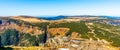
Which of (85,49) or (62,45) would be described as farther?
(62,45)

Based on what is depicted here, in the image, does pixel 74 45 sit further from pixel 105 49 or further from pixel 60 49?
pixel 105 49

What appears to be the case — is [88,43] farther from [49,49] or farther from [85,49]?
[49,49]

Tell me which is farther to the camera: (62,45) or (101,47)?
(62,45)

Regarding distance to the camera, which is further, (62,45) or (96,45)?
(62,45)

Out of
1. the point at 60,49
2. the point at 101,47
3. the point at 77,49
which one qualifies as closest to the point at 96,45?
the point at 101,47

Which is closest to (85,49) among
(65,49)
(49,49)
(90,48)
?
(90,48)

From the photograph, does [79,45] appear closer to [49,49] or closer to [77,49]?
[77,49]
